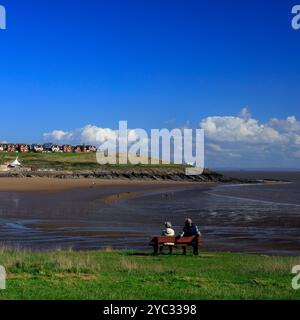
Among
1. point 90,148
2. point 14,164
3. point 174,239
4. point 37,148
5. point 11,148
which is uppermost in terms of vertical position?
point 90,148

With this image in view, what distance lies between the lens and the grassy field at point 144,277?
1221 cm

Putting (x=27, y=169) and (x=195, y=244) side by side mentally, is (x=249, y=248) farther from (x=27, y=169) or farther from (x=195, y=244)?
(x=27, y=169)

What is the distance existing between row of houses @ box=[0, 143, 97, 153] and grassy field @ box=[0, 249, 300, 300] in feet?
506

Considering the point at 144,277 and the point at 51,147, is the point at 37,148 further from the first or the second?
the point at 144,277

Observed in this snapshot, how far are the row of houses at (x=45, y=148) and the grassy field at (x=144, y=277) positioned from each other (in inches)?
6073

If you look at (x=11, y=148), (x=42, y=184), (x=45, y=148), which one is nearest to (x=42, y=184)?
(x=42, y=184)

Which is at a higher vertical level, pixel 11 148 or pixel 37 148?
pixel 37 148

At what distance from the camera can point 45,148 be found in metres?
181

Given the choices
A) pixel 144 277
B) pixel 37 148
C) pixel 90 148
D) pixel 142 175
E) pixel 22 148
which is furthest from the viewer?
pixel 90 148

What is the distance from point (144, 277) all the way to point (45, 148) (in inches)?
6682

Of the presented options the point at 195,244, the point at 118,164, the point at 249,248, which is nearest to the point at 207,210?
the point at 249,248

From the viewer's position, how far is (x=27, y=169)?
416 ft

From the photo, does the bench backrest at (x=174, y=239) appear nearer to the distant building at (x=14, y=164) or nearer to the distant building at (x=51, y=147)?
the distant building at (x=14, y=164)
